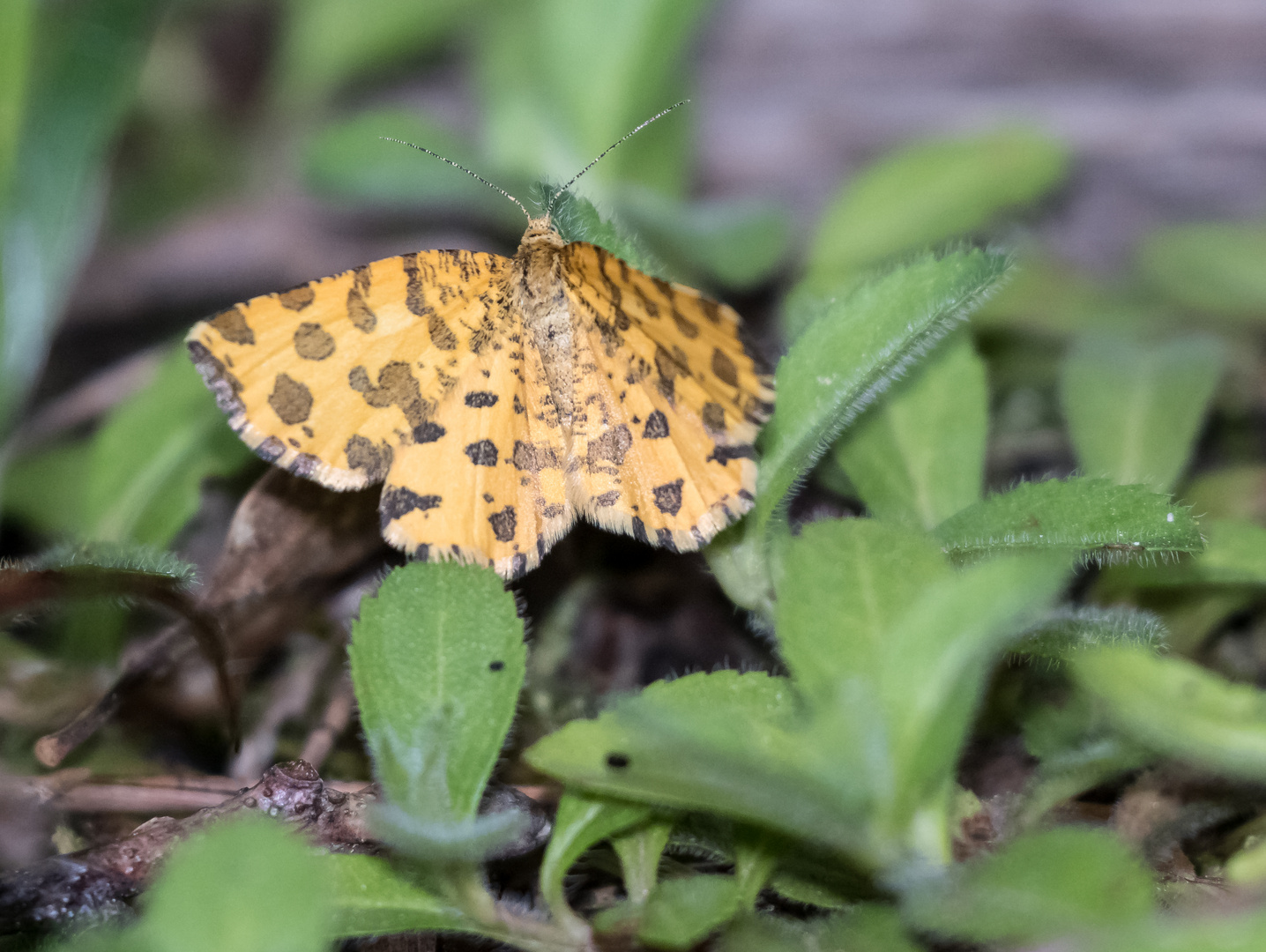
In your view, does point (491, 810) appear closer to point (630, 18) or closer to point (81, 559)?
point (81, 559)

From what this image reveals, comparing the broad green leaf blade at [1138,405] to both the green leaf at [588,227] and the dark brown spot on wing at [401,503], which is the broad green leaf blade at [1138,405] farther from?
the dark brown spot on wing at [401,503]

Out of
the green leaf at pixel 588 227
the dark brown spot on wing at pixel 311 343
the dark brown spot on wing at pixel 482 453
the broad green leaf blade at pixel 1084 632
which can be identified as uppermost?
the green leaf at pixel 588 227

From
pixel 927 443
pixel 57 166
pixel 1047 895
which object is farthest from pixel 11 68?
pixel 1047 895

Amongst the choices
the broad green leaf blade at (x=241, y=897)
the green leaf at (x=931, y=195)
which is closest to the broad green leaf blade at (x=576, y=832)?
the broad green leaf blade at (x=241, y=897)

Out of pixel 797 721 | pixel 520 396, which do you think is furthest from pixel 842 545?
pixel 520 396

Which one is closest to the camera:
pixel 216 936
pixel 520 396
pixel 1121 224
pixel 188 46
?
pixel 216 936
